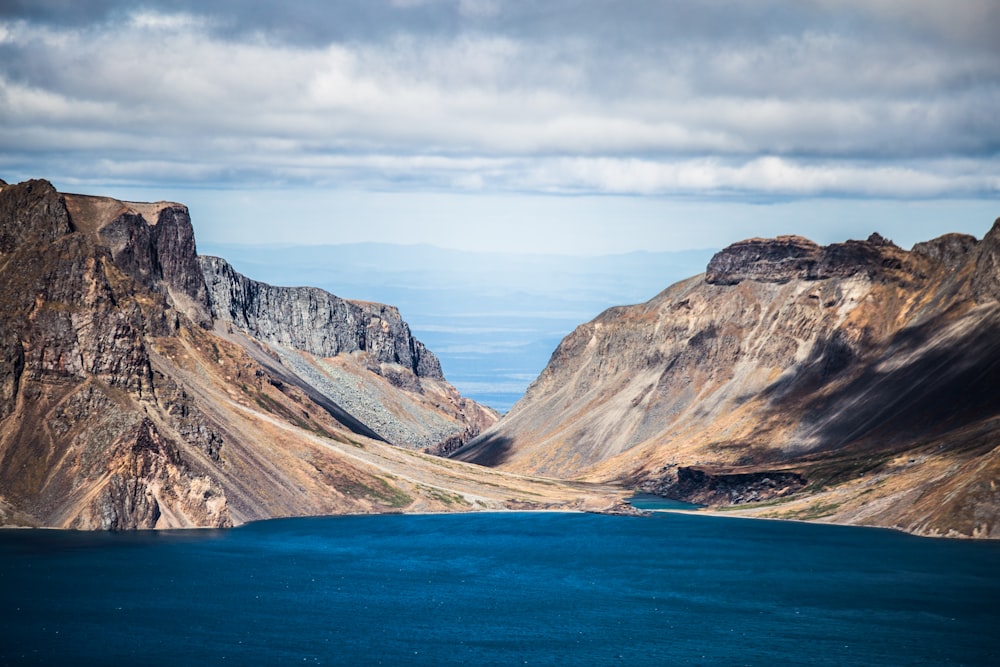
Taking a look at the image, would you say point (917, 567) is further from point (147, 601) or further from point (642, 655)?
point (147, 601)

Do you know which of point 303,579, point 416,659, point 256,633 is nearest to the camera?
point 416,659

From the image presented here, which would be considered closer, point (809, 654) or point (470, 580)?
point (809, 654)

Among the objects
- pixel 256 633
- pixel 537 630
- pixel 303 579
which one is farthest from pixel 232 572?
pixel 537 630

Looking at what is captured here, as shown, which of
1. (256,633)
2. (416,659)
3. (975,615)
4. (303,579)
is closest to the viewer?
(416,659)

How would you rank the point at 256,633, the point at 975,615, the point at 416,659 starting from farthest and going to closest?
the point at 975,615 < the point at 256,633 < the point at 416,659

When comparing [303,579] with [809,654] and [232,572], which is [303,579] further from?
[809,654]

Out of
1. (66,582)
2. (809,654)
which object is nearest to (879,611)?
(809,654)
